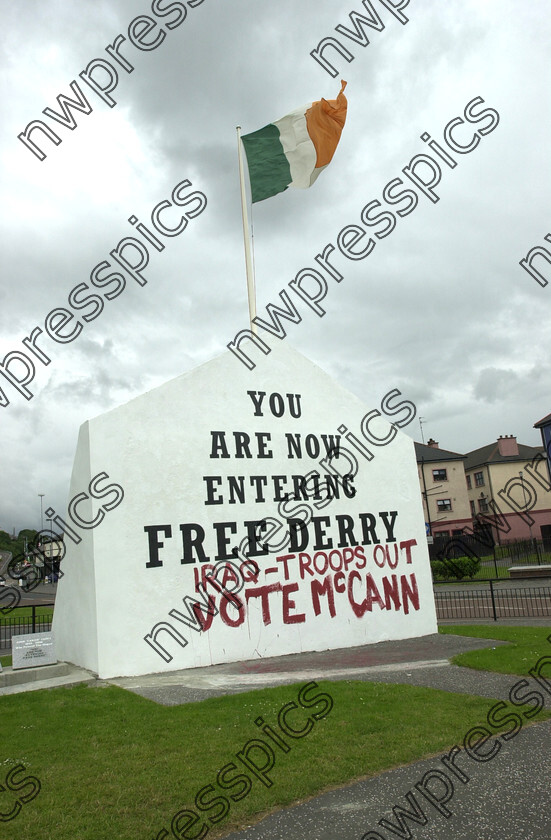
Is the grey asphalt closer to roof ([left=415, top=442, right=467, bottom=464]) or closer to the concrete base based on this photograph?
the concrete base

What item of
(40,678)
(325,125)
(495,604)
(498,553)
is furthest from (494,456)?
(40,678)

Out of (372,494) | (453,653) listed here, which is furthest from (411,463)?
(453,653)

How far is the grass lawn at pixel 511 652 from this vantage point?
408 inches

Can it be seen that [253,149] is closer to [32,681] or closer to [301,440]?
[301,440]

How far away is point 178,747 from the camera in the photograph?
688 centimetres

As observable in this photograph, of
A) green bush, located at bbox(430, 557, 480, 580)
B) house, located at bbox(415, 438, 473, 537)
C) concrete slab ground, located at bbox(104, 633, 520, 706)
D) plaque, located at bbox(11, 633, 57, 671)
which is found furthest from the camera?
house, located at bbox(415, 438, 473, 537)

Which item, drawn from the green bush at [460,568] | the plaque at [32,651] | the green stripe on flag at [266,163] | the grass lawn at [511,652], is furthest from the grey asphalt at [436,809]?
the green bush at [460,568]

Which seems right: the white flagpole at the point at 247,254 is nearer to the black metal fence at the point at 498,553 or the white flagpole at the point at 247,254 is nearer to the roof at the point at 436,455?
the black metal fence at the point at 498,553

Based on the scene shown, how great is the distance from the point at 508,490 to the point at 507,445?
4.87 meters

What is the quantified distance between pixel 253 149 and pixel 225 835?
14814 mm

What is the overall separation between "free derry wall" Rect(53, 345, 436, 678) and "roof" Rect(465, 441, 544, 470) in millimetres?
45596

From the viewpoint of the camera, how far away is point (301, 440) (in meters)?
15.0

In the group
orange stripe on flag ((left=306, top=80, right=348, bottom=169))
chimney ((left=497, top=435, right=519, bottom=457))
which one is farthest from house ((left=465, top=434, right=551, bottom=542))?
orange stripe on flag ((left=306, top=80, right=348, bottom=169))

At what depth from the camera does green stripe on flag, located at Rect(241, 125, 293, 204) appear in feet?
51.5
